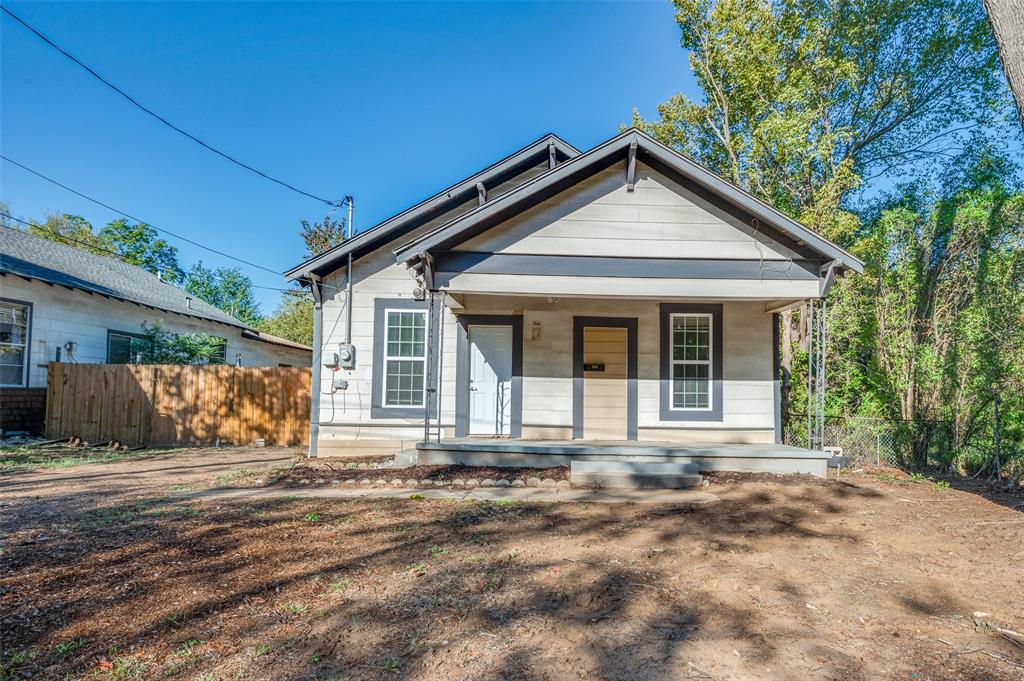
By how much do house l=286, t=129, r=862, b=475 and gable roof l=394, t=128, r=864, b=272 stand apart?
5 cm

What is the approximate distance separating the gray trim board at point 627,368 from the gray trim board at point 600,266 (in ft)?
5.81

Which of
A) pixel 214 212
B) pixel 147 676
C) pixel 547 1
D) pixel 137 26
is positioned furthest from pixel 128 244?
pixel 147 676

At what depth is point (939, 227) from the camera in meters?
11.3

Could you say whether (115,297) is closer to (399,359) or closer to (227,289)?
(399,359)

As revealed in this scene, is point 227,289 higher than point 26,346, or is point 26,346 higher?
point 227,289

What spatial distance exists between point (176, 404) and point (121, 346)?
161 inches

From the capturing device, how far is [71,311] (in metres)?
13.0

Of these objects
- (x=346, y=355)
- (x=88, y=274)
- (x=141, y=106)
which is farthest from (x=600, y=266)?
(x=88, y=274)

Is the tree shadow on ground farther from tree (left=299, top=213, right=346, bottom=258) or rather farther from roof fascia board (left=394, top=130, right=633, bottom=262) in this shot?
tree (left=299, top=213, right=346, bottom=258)

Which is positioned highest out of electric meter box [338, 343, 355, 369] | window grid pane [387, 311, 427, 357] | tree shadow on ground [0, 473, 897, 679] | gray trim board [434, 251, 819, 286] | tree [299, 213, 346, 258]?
tree [299, 213, 346, 258]

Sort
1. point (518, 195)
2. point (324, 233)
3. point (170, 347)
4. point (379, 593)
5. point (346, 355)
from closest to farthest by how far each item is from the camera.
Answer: point (379, 593)
point (518, 195)
point (346, 355)
point (170, 347)
point (324, 233)

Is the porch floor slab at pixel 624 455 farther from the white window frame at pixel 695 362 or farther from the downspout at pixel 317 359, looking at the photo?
the downspout at pixel 317 359

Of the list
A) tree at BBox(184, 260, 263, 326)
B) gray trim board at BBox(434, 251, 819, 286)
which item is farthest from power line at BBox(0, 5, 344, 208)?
tree at BBox(184, 260, 263, 326)

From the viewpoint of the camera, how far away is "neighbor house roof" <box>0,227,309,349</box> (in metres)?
12.4
